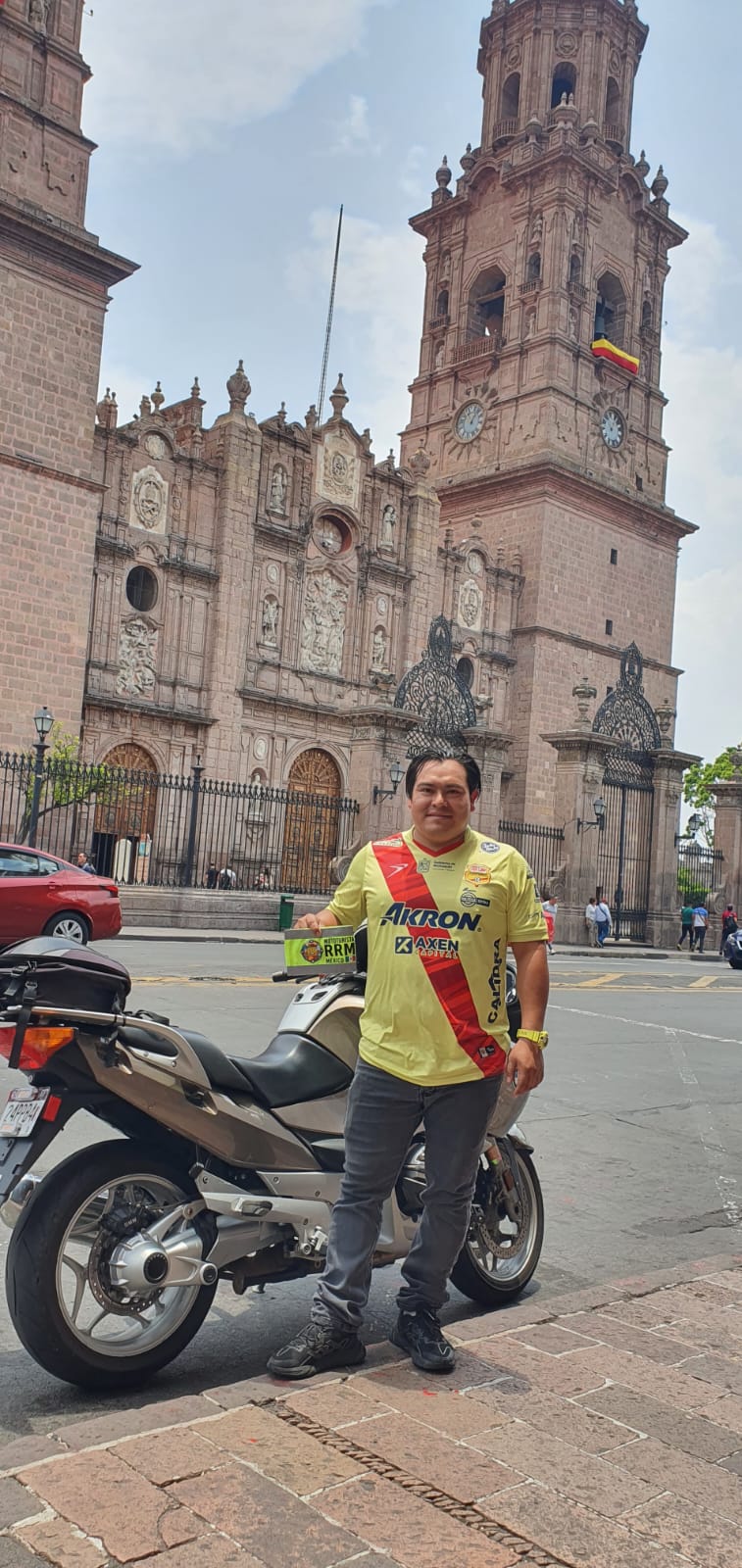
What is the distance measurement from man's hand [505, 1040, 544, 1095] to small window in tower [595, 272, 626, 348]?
45314 mm

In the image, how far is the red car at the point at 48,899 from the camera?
13188 millimetres

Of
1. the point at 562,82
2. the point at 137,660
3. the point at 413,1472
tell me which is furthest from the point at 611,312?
the point at 413,1472

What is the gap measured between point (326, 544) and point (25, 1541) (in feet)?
111

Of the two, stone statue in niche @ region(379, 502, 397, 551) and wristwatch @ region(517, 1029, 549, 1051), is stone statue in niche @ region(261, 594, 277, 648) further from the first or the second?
wristwatch @ region(517, 1029, 549, 1051)

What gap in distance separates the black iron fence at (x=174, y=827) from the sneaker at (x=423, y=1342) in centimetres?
1949

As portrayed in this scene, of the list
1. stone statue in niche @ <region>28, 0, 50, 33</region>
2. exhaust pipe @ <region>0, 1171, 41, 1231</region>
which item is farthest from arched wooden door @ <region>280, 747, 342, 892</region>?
exhaust pipe @ <region>0, 1171, 41, 1231</region>

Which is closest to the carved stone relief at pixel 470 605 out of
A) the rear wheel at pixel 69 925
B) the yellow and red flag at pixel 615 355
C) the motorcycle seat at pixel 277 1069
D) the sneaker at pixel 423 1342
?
the yellow and red flag at pixel 615 355

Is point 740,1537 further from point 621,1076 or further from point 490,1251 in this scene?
point 621,1076

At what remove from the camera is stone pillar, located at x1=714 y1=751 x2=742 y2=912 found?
35188 mm

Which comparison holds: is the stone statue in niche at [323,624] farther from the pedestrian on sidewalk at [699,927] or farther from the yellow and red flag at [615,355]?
the yellow and red flag at [615,355]

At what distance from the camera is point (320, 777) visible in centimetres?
3462

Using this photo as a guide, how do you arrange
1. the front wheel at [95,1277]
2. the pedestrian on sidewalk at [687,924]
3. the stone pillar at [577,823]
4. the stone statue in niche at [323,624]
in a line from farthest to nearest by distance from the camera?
the stone statue in niche at [323,624] → the pedestrian on sidewalk at [687,924] → the stone pillar at [577,823] → the front wheel at [95,1277]

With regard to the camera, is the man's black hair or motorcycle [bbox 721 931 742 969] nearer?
the man's black hair

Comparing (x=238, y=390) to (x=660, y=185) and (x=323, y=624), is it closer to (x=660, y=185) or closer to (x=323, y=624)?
(x=323, y=624)
